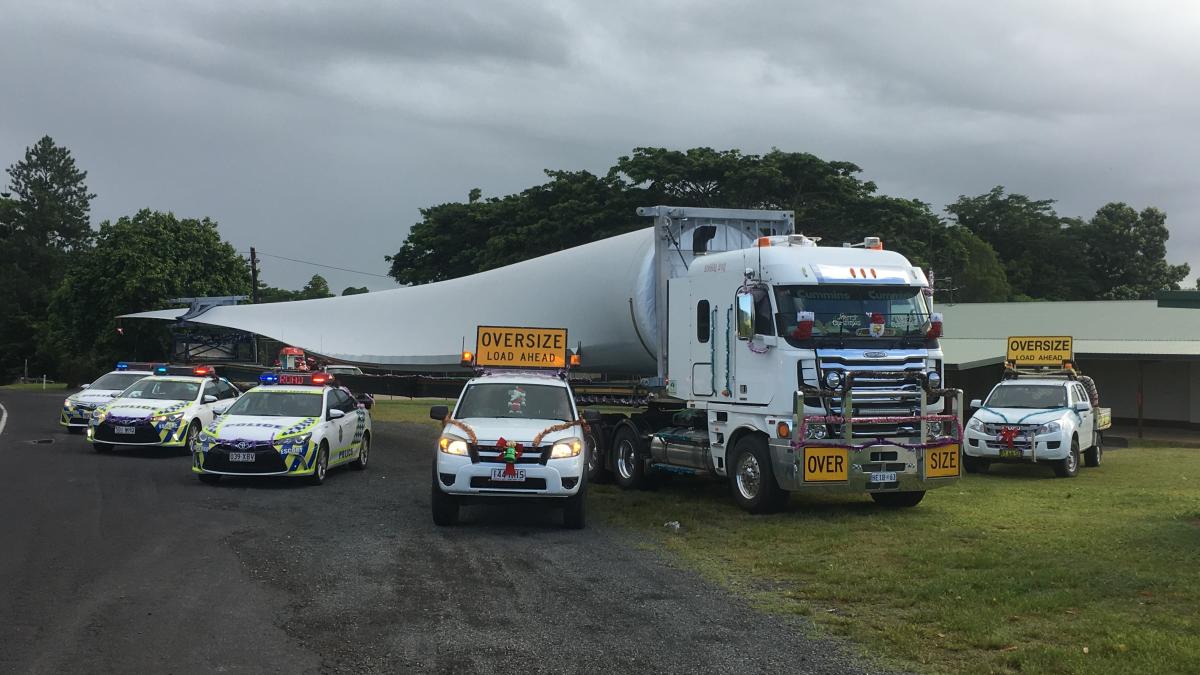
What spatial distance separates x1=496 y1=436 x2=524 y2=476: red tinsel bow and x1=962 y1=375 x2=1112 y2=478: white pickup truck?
1037 cm

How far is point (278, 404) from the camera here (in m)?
16.4

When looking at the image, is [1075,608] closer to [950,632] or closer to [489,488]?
[950,632]

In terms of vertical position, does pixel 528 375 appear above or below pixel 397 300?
below

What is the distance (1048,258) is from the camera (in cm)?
7181

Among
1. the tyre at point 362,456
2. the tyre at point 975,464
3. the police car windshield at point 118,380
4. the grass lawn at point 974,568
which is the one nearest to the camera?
the grass lawn at point 974,568

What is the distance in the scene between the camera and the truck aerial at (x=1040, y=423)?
1898 cm

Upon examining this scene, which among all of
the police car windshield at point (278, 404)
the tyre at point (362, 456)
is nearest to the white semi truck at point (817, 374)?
the police car windshield at point (278, 404)

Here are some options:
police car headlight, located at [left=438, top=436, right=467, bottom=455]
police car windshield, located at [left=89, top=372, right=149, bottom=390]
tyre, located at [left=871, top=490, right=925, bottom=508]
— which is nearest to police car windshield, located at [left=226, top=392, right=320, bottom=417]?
police car headlight, located at [left=438, top=436, right=467, bottom=455]

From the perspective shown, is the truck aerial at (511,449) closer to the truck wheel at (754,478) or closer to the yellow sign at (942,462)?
the truck wheel at (754,478)

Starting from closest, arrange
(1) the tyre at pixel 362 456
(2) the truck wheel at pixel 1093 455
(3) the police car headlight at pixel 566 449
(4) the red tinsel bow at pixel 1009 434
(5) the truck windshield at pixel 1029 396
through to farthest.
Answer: (3) the police car headlight at pixel 566 449, (1) the tyre at pixel 362 456, (4) the red tinsel bow at pixel 1009 434, (5) the truck windshield at pixel 1029 396, (2) the truck wheel at pixel 1093 455

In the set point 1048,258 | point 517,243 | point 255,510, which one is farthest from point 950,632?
point 1048,258

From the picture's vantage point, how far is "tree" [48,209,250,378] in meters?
52.8

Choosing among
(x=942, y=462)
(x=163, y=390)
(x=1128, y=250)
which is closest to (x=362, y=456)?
(x=163, y=390)

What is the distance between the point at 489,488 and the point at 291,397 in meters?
6.37
